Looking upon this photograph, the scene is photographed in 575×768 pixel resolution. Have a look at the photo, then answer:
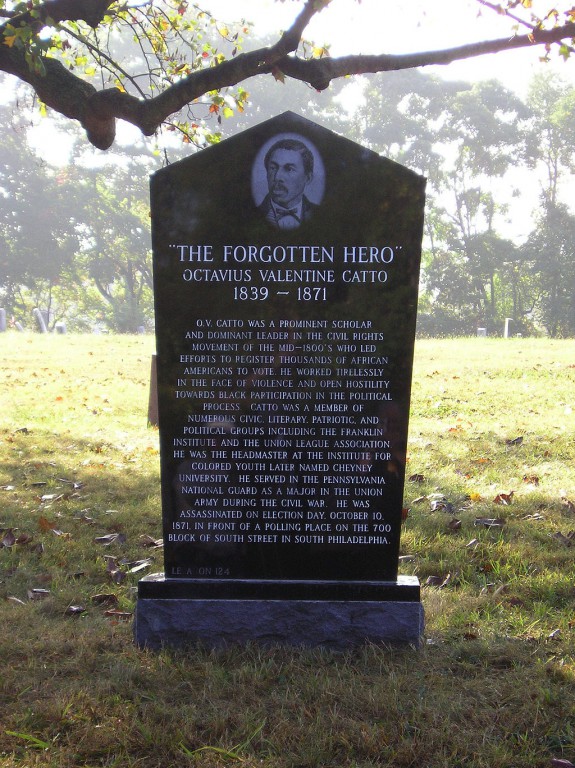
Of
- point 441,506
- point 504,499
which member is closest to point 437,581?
point 441,506

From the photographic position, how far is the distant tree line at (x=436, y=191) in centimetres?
4384

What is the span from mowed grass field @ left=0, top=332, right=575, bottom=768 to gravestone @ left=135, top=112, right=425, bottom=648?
29 centimetres

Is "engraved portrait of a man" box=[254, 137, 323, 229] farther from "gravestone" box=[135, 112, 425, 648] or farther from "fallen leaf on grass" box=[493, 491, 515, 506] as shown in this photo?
"fallen leaf on grass" box=[493, 491, 515, 506]

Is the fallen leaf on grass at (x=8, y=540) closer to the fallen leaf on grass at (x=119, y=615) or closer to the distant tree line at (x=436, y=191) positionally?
the fallen leaf on grass at (x=119, y=615)

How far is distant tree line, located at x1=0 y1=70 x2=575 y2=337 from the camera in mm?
43844

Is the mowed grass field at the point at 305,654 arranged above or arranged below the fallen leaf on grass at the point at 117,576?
above

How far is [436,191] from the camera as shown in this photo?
4716cm

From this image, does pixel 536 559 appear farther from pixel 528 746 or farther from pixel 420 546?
pixel 528 746

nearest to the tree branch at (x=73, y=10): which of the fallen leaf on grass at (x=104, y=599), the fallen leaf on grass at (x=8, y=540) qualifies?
the fallen leaf on grass at (x=8, y=540)

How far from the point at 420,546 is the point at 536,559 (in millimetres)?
778

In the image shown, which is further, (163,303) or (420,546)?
(420,546)

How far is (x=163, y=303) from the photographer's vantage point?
4.08 m

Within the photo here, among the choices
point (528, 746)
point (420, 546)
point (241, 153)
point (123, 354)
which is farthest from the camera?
point (123, 354)

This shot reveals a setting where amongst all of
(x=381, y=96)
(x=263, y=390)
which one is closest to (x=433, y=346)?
(x=263, y=390)
